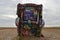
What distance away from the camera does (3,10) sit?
3254mm

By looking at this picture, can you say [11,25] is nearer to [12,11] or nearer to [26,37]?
[12,11]

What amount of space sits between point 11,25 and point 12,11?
0.33 meters

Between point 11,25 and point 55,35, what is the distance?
80cm

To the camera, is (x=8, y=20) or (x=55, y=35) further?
(x=8, y=20)

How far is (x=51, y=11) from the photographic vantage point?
11.0 feet

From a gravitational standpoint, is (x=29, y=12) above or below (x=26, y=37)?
above

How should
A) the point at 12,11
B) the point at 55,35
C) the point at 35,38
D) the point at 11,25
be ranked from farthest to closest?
the point at 12,11
the point at 11,25
the point at 55,35
the point at 35,38

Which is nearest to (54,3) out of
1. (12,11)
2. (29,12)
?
(12,11)

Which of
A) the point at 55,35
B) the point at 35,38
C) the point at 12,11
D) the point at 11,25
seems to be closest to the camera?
the point at 35,38

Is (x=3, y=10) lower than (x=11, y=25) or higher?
higher

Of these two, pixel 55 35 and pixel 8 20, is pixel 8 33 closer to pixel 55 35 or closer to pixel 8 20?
pixel 8 20

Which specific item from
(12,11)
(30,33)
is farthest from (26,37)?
(12,11)

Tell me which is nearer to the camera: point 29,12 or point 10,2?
point 29,12

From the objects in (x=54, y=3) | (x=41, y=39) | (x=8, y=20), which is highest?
(x=54, y=3)
